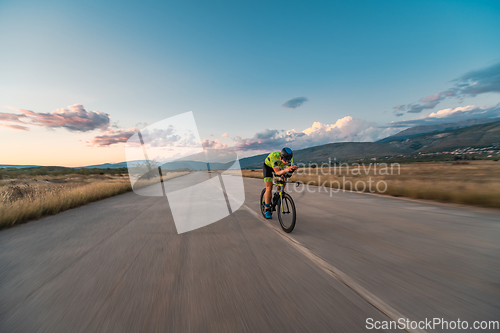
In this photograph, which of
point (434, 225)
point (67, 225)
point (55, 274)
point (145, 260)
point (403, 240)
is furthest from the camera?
point (67, 225)

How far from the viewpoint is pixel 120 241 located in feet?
15.3

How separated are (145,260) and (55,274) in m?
1.14

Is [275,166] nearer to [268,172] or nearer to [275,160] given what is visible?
[275,160]

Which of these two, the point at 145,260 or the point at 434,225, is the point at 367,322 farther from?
the point at 434,225

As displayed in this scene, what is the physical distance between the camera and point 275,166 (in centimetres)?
577

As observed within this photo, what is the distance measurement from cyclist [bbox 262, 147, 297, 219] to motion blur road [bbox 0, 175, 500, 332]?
1018mm

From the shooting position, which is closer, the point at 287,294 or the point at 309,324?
the point at 309,324

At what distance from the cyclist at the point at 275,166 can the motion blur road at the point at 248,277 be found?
1.02 metres

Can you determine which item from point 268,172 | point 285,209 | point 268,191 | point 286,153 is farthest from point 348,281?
point 268,172

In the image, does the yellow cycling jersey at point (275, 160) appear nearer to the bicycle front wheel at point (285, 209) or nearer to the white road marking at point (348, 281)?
the bicycle front wheel at point (285, 209)

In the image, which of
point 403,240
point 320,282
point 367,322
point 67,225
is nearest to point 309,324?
point 367,322

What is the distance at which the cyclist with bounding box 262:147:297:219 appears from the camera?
5344 mm

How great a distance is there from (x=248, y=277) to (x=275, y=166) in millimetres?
3268

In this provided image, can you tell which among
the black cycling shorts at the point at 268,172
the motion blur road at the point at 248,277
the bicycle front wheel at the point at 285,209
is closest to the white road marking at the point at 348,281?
the motion blur road at the point at 248,277
